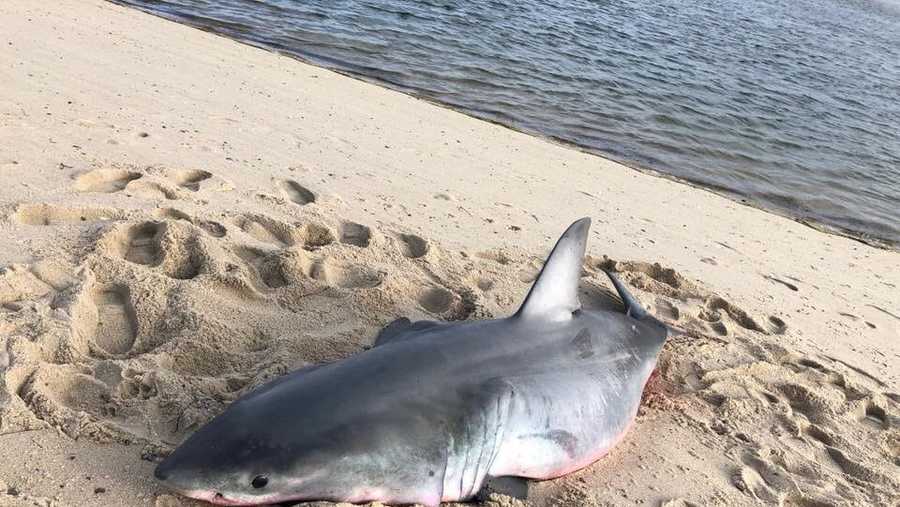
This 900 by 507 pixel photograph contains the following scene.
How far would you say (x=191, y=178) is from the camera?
497cm

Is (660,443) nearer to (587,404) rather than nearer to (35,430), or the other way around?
(587,404)

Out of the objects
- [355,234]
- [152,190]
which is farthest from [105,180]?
[355,234]

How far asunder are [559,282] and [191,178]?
2.96m

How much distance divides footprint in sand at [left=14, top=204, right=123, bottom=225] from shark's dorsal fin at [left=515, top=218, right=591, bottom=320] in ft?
8.34

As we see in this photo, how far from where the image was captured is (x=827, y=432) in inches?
149

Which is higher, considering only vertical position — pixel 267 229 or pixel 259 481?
pixel 259 481

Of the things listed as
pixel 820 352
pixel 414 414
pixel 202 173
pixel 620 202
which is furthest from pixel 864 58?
pixel 414 414

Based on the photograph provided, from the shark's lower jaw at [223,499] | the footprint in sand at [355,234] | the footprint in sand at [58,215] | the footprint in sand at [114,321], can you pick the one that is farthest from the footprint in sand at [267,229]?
the shark's lower jaw at [223,499]

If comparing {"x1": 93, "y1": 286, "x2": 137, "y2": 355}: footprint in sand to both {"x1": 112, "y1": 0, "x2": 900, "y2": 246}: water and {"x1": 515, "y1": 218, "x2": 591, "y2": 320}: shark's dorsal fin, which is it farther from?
{"x1": 112, "y1": 0, "x2": 900, "y2": 246}: water

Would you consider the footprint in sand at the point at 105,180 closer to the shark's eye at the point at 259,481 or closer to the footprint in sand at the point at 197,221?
the footprint in sand at the point at 197,221

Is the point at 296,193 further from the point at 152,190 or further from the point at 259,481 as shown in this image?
the point at 259,481

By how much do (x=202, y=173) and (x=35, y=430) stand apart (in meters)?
2.74

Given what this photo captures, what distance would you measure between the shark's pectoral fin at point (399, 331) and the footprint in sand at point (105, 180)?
235cm

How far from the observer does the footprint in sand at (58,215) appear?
398cm
